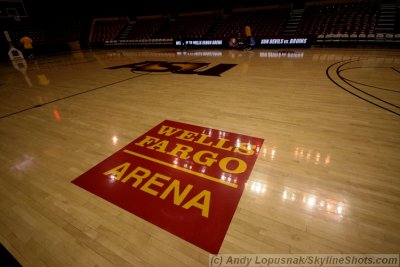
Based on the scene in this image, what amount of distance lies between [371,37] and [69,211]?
1463cm

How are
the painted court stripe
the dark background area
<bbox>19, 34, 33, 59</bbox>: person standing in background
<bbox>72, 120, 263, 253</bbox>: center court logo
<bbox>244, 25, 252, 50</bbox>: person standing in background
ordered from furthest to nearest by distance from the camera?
the dark background area → <bbox>19, 34, 33, 59</bbox>: person standing in background → <bbox>244, 25, 252, 50</bbox>: person standing in background → the painted court stripe → <bbox>72, 120, 263, 253</bbox>: center court logo

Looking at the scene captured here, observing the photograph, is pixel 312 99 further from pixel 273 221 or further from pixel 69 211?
pixel 69 211

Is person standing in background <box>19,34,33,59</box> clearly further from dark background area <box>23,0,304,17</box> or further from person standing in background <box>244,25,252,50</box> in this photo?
person standing in background <box>244,25,252,50</box>

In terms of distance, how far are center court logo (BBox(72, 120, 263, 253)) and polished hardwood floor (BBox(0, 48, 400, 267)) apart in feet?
0.35

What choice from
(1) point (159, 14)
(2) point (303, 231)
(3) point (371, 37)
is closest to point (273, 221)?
(2) point (303, 231)

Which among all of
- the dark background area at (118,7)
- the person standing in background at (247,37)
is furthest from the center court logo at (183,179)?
the dark background area at (118,7)

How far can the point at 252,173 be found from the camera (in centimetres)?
254

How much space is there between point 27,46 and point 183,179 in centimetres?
1686

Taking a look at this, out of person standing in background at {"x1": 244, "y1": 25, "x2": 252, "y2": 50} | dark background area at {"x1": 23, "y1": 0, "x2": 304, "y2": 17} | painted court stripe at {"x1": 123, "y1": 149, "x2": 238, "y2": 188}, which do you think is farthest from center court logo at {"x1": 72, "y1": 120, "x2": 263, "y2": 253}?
dark background area at {"x1": 23, "y1": 0, "x2": 304, "y2": 17}

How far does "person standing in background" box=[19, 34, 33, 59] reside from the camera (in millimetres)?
13295

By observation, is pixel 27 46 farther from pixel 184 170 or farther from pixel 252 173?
pixel 252 173

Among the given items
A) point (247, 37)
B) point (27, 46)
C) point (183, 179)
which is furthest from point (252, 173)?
point (27, 46)

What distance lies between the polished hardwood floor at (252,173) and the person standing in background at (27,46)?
397 inches

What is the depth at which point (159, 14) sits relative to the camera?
19156 mm
